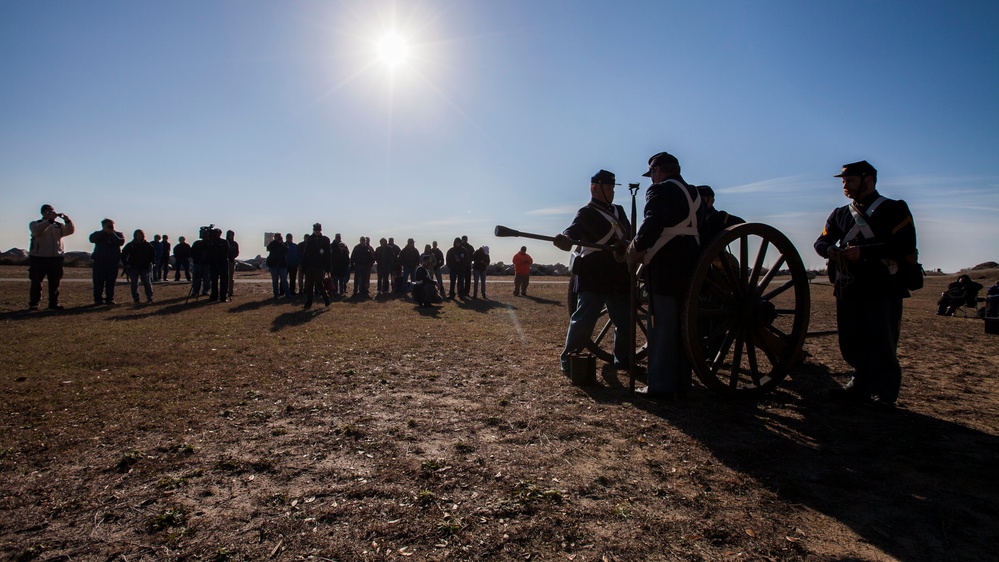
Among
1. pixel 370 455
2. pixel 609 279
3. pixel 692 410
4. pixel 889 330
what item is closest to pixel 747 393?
pixel 692 410

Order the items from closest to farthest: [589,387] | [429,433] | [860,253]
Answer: [429,433] → [860,253] → [589,387]

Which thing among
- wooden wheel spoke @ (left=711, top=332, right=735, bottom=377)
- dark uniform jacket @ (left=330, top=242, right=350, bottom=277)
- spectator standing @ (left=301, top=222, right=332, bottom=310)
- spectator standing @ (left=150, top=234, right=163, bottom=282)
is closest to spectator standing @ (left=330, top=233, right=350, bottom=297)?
dark uniform jacket @ (left=330, top=242, right=350, bottom=277)

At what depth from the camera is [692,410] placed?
4270mm

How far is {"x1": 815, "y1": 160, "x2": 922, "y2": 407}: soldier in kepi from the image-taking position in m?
4.27

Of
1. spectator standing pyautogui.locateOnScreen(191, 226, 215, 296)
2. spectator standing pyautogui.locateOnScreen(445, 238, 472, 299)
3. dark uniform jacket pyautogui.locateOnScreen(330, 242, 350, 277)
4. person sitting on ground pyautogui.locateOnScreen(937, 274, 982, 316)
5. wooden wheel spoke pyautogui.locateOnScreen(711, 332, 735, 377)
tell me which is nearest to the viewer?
wooden wheel spoke pyautogui.locateOnScreen(711, 332, 735, 377)

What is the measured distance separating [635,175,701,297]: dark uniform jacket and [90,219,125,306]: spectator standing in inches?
520

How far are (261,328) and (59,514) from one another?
6.89 m

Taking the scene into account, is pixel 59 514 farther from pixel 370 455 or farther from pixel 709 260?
pixel 709 260

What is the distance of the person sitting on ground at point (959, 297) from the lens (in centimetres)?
1284

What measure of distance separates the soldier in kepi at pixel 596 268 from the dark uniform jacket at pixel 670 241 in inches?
39.3

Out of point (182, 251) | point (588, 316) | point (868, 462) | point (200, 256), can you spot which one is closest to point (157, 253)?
point (182, 251)

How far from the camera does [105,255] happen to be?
12625 millimetres

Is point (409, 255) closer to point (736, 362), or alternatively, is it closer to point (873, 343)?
point (736, 362)

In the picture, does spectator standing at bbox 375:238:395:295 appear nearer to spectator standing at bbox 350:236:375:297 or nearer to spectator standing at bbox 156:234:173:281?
spectator standing at bbox 350:236:375:297
